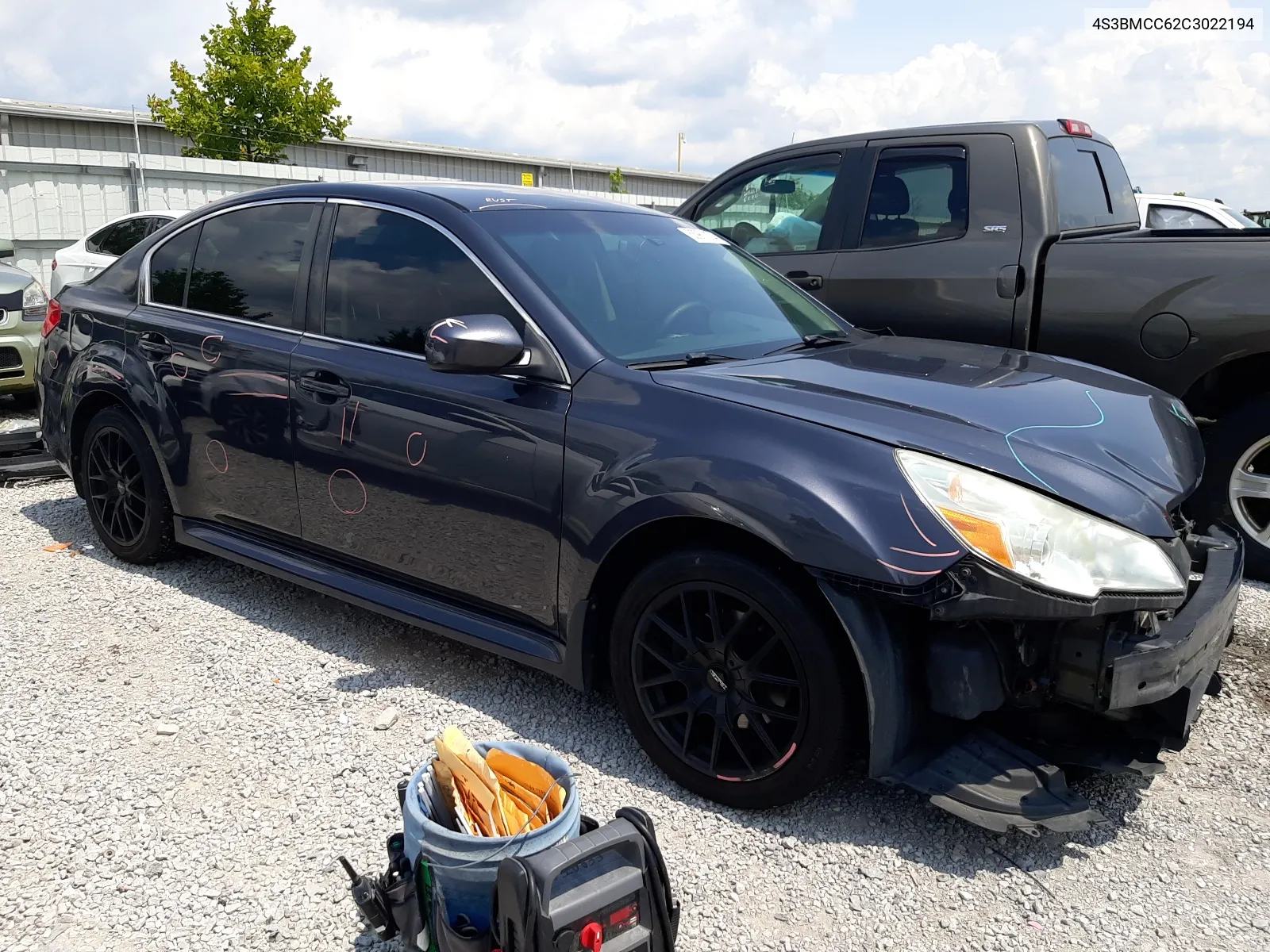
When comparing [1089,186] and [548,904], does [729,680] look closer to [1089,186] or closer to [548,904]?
[548,904]

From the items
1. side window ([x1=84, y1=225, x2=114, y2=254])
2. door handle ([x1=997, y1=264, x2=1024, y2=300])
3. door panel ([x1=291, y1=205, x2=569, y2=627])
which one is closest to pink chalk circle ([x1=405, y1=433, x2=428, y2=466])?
door panel ([x1=291, y1=205, x2=569, y2=627])

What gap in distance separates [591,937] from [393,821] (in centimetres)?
110

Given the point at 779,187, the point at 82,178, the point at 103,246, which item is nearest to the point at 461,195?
the point at 779,187

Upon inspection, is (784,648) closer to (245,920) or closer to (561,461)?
(561,461)

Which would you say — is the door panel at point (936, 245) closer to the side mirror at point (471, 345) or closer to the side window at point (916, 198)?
the side window at point (916, 198)

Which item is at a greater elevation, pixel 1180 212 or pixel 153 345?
pixel 1180 212

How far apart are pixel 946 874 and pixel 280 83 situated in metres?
31.1

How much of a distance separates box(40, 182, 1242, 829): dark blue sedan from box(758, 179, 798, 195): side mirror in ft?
6.28

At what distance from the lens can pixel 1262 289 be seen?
14.3 feet

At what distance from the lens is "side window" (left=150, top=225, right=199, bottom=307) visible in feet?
14.6

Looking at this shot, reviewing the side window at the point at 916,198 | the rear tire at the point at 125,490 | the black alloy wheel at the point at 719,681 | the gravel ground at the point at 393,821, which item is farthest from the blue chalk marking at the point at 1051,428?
the rear tire at the point at 125,490

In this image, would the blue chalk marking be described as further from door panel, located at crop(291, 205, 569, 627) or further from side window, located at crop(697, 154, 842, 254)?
side window, located at crop(697, 154, 842, 254)

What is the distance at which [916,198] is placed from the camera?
5.44 m

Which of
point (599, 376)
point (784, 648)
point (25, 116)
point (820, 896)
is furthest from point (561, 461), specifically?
point (25, 116)
